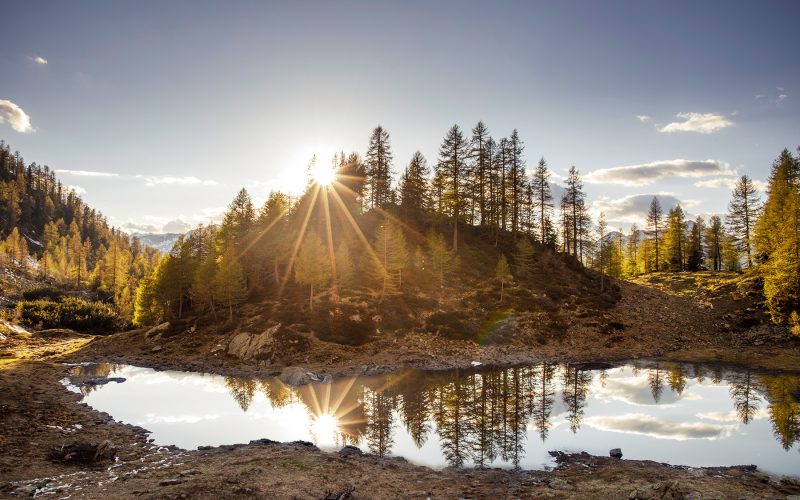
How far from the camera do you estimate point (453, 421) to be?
21047 mm

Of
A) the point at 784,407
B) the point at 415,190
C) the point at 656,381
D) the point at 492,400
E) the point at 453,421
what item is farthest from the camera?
the point at 415,190

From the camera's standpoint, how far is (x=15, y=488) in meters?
12.5

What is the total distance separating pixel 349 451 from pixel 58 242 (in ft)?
613

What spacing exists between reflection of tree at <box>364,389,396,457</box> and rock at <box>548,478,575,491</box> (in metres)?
7.20

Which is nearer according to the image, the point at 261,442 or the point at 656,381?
the point at 261,442

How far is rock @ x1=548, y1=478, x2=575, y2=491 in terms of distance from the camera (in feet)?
43.1

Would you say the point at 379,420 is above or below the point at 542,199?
below

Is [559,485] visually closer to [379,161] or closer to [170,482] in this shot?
[170,482]

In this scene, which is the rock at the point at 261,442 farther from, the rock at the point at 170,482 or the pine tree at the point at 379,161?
the pine tree at the point at 379,161

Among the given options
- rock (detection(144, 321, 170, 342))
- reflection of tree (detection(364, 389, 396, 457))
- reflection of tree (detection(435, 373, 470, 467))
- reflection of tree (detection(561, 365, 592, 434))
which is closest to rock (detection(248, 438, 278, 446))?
reflection of tree (detection(364, 389, 396, 457))

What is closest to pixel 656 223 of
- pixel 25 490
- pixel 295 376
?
pixel 295 376

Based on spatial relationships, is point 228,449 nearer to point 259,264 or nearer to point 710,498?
point 710,498

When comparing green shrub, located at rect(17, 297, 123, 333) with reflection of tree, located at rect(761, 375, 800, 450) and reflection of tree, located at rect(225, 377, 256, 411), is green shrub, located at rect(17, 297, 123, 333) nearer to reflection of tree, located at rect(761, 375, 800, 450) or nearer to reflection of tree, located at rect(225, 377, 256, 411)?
reflection of tree, located at rect(225, 377, 256, 411)

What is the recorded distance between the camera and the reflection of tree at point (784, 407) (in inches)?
722
